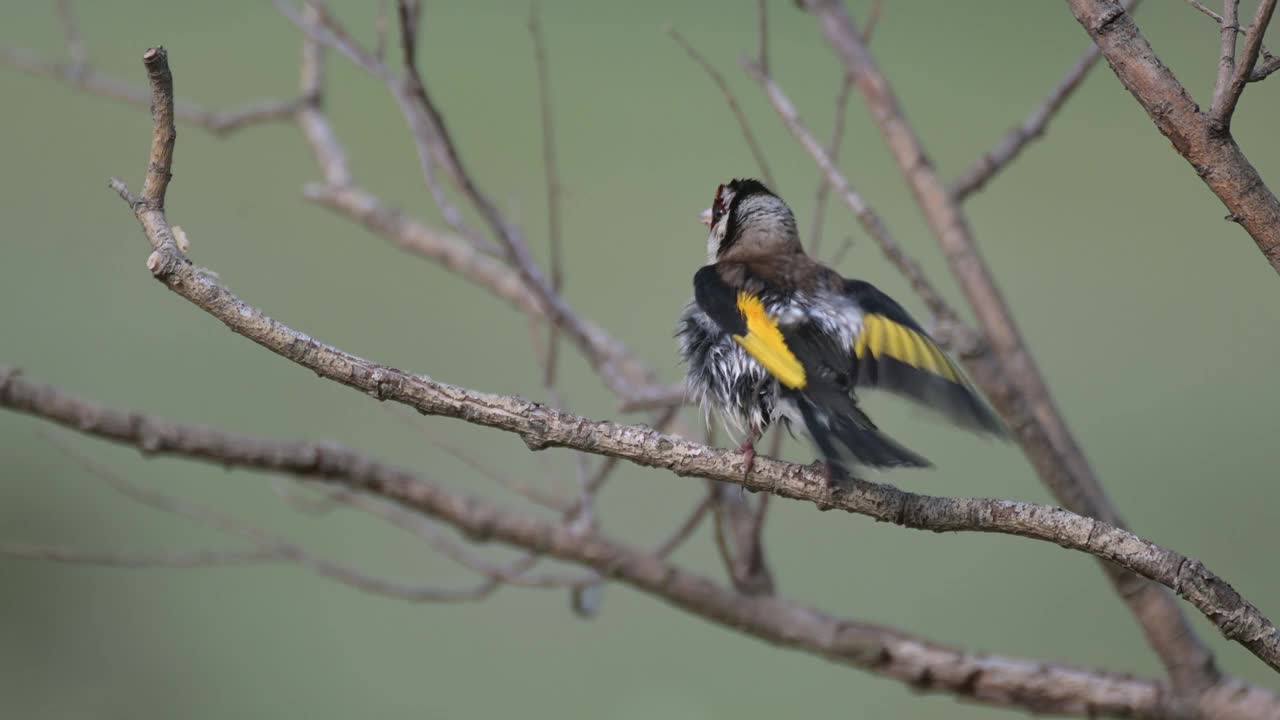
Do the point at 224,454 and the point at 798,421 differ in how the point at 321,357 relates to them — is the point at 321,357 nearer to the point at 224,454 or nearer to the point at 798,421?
the point at 798,421

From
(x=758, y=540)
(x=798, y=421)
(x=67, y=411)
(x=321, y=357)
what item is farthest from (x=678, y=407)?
(x=321, y=357)

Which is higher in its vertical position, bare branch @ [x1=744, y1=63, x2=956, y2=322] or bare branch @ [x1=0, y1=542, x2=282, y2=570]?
bare branch @ [x1=744, y1=63, x2=956, y2=322]

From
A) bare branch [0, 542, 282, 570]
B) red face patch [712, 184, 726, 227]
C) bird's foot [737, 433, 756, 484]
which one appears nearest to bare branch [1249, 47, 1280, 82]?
bird's foot [737, 433, 756, 484]

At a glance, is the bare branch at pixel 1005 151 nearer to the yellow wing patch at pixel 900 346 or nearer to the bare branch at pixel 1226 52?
the yellow wing patch at pixel 900 346

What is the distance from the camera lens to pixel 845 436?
1.06m

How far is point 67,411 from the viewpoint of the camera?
1.54 metres

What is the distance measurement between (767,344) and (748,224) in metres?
0.41

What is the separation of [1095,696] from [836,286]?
59 centimetres

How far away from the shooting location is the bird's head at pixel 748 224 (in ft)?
4.98

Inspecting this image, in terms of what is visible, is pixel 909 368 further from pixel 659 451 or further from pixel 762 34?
pixel 762 34

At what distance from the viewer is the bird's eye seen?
63.8 inches

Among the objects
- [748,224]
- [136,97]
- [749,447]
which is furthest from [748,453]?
[136,97]

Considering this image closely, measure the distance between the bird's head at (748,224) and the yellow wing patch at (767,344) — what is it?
0.21 metres

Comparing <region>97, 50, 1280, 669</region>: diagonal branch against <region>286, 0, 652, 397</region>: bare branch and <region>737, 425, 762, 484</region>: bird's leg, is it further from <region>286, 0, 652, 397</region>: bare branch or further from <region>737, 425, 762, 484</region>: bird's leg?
<region>286, 0, 652, 397</region>: bare branch
